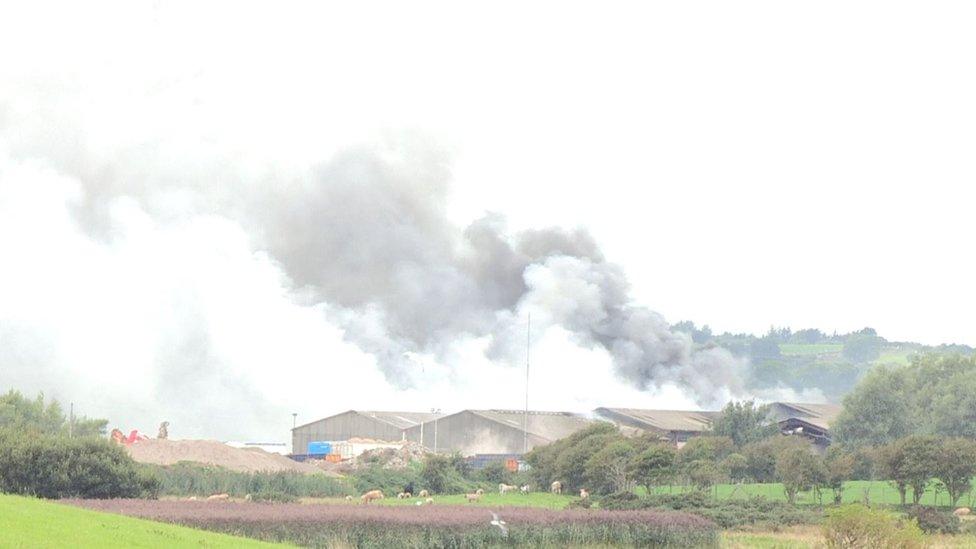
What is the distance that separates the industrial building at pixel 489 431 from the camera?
8531cm

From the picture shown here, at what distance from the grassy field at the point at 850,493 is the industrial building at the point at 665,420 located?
22.7 m

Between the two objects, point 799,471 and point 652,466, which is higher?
point 652,466

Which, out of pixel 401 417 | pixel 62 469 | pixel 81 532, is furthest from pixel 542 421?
pixel 81 532

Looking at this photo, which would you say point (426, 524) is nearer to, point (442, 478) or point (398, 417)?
point (442, 478)

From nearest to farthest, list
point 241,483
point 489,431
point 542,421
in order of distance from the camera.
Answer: point 241,483 → point 489,431 → point 542,421

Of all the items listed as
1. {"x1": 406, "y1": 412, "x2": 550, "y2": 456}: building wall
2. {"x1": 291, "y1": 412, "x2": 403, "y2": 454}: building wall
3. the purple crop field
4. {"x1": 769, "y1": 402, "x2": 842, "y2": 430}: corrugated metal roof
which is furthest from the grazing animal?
{"x1": 769, "y1": 402, "x2": 842, "y2": 430}: corrugated metal roof

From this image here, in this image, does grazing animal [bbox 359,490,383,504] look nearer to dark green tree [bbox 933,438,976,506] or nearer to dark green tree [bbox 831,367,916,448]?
dark green tree [bbox 933,438,976,506]

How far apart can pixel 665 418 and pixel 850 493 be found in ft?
122

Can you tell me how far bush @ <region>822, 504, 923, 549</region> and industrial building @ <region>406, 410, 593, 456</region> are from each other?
2205 inches

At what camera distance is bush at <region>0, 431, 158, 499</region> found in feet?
115

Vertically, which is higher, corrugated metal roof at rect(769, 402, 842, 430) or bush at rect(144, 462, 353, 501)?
corrugated metal roof at rect(769, 402, 842, 430)

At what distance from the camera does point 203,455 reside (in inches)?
2450

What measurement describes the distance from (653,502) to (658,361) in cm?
6721

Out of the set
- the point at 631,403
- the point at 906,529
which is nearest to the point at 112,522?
the point at 906,529
